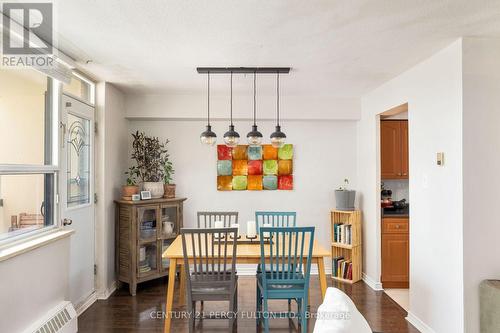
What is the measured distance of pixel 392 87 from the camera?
11.6 ft

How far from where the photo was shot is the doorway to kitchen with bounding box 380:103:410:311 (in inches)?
153

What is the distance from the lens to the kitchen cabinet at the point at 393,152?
13.5 feet

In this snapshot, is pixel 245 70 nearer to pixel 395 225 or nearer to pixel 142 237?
pixel 142 237

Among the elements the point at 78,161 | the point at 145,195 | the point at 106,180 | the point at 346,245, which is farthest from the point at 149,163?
the point at 346,245

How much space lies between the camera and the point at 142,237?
3766 millimetres

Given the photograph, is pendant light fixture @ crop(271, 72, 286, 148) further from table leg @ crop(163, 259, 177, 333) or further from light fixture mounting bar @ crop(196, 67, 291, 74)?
table leg @ crop(163, 259, 177, 333)

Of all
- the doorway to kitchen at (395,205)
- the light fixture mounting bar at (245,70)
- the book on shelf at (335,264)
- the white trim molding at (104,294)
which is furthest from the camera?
the book on shelf at (335,264)

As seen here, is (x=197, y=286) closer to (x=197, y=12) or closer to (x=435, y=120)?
(x=197, y=12)

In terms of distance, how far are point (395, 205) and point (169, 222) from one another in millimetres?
3101

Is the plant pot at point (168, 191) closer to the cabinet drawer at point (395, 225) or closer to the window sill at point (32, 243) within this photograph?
the window sill at point (32, 243)

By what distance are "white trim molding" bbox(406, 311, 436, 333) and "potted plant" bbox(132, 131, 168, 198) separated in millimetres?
3168

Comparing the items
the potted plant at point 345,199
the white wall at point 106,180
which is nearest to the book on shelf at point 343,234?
the potted plant at point 345,199

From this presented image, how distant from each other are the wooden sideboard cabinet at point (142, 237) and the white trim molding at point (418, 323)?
9.32 feet

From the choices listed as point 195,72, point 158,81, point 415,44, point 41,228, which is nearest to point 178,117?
point 158,81
